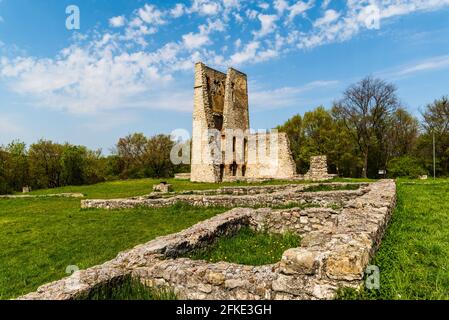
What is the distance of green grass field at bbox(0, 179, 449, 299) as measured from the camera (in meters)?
4.51

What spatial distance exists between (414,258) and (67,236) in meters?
10.4

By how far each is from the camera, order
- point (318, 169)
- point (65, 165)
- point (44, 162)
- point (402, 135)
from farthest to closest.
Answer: point (402, 135)
point (44, 162)
point (65, 165)
point (318, 169)

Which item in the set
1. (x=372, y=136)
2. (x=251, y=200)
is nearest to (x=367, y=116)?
(x=372, y=136)

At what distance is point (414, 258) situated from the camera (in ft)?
17.5

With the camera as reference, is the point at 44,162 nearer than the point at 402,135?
Yes

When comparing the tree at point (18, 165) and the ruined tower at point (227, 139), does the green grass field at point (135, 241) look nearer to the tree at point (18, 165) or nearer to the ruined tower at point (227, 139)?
the ruined tower at point (227, 139)

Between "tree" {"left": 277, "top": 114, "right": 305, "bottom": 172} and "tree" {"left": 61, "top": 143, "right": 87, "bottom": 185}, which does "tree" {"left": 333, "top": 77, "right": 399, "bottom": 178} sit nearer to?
"tree" {"left": 277, "top": 114, "right": 305, "bottom": 172}

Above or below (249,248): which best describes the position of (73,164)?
above

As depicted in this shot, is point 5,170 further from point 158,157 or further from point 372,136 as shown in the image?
point 372,136

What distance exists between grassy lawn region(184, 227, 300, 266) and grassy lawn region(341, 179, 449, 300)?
2288 millimetres

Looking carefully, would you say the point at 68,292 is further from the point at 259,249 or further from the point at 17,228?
the point at 17,228

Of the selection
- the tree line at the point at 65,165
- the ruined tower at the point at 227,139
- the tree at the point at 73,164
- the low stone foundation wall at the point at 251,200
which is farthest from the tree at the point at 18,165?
the low stone foundation wall at the point at 251,200

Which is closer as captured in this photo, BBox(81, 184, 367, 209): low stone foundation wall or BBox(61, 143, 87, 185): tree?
BBox(81, 184, 367, 209): low stone foundation wall

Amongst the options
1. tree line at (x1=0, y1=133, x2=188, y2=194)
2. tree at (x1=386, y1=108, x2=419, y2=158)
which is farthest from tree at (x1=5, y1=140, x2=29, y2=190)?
tree at (x1=386, y1=108, x2=419, y2=158)
